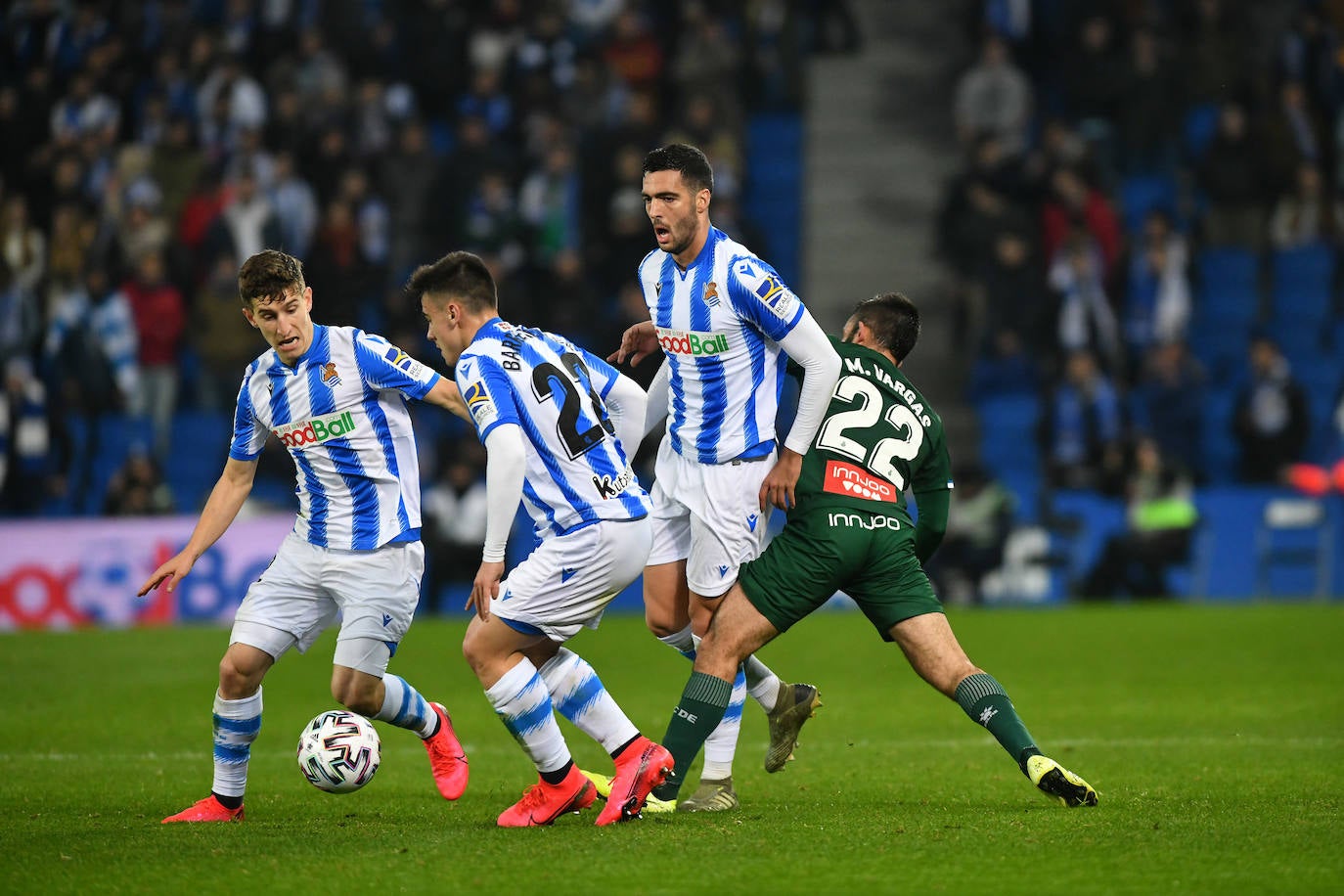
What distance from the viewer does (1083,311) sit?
57.3ft

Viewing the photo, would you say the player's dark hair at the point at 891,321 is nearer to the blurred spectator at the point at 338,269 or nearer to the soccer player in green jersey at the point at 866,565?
the soccer player in green jersey at the point at 866,565

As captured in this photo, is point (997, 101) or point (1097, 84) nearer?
point (1097, 84)

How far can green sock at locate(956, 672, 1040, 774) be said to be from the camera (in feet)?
20.9

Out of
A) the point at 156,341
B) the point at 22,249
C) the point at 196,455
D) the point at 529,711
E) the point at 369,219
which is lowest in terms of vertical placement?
the point at 529,711

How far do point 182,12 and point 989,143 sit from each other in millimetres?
10953

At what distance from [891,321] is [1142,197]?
46.5 ft

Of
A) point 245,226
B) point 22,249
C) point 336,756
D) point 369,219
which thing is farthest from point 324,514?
point 22,249

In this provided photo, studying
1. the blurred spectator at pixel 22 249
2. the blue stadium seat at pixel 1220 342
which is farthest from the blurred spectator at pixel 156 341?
the blue stadium seat at pixel 1220 342

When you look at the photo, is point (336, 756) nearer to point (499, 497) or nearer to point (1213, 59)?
point (499, 497)

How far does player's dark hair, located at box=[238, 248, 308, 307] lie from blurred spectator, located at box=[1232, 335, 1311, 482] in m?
12.5

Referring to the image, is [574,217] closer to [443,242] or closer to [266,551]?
[443,242]

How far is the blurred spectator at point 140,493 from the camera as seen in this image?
55.6ft

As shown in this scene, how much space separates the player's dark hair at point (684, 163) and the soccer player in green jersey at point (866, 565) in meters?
0.91

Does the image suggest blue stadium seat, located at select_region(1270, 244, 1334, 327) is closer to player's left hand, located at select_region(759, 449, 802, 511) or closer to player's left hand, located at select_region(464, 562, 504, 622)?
player's left hand, located at select_region(759, 449, 802, 511)
